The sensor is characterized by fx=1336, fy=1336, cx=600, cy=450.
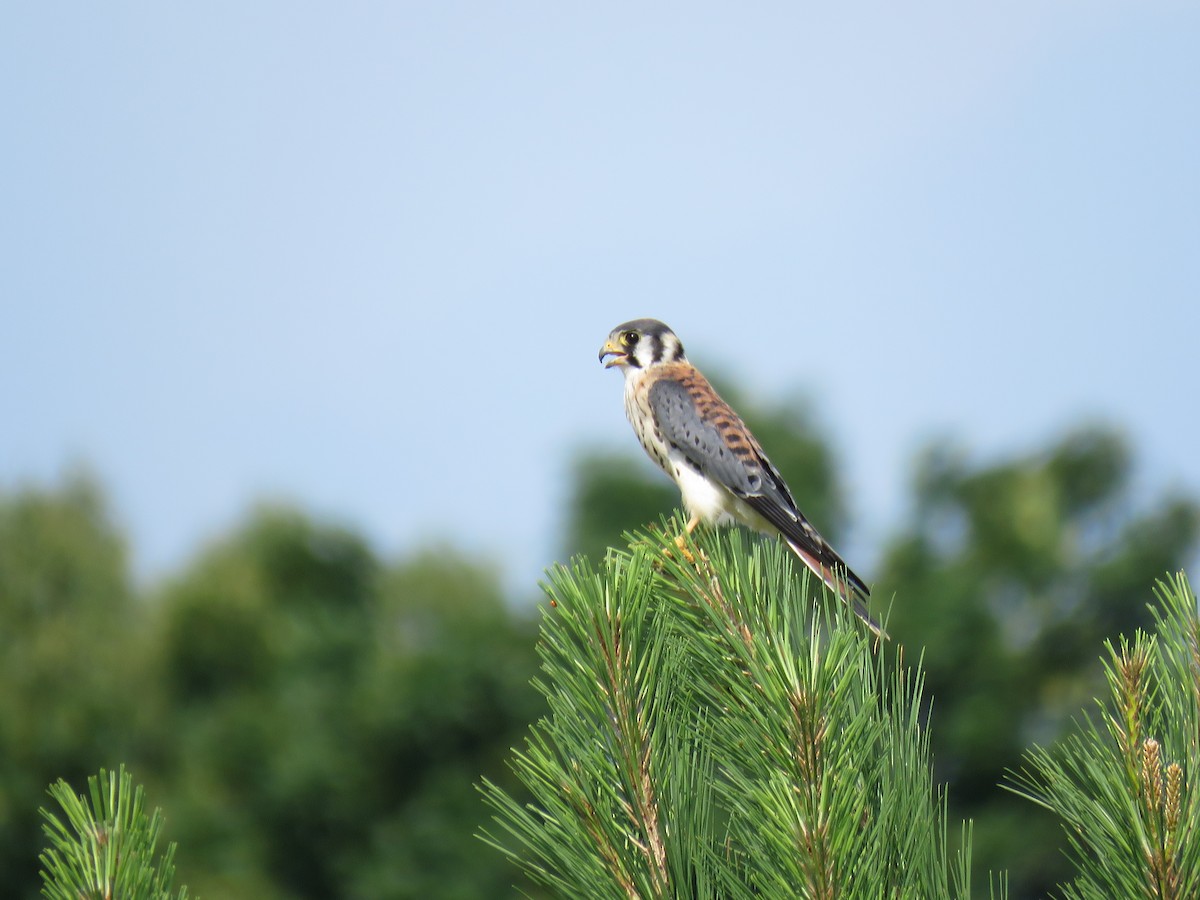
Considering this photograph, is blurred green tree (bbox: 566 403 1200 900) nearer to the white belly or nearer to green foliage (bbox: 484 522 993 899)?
the white belly

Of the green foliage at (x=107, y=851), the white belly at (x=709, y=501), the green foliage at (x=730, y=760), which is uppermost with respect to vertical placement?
the white belly at (x=709, y=501)

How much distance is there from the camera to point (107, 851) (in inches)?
71.5

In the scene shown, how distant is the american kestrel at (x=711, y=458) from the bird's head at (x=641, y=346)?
24 cm

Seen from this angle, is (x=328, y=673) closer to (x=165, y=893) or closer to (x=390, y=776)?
(x=390, y=776)

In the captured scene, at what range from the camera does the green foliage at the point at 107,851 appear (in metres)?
1.81

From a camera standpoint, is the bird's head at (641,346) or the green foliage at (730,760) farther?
the bird's head at (641,346)

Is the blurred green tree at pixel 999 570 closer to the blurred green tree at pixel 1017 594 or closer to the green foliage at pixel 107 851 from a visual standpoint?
the blurred green tree at pixel 1017 594

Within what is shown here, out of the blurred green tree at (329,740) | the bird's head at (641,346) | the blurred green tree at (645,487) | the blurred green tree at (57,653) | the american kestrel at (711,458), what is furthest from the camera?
the blurred green tree at (645,487)

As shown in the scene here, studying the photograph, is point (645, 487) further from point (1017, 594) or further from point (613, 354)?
point (613, 354)

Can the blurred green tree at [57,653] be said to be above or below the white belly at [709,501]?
above

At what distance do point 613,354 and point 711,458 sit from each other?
113 centimetres

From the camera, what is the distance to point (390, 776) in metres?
26.1

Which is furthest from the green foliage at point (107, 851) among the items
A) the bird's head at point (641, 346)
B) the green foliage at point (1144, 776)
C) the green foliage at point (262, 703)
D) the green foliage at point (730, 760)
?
the green foliage at point (262, 703)

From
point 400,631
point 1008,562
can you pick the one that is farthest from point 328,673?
point 1008,562
